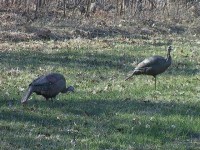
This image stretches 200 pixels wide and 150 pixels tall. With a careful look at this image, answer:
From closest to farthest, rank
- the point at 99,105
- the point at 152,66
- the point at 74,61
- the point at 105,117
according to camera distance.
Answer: the point at 105,117 → the point at 99,105 → the point at 152,66 → the point at 74,61

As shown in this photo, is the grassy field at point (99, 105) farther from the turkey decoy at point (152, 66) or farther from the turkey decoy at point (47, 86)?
the turkey decoy at point (152, 66)

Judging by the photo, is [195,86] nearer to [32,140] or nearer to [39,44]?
[32,140]

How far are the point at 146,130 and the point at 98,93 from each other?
4.24 m

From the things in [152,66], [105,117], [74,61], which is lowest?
[74,61]

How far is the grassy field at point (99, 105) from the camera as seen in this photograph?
1023 centimetres

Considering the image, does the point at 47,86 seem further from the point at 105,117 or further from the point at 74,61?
the point at 74,61

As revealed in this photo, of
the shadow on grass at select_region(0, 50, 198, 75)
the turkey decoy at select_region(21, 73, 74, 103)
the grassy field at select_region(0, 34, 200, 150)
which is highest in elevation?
the turkey decoy at select_region(21, 73, 74, 103)

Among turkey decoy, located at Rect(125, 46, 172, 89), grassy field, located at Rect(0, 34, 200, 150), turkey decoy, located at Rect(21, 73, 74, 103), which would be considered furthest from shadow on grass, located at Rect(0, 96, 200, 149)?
turkey decoy, located at Rect(125, 46, 172, 89)

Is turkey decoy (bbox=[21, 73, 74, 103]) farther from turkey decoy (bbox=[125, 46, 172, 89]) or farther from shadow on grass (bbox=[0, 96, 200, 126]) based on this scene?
turkey decoy (bbox=[125, 46, 172, 89])

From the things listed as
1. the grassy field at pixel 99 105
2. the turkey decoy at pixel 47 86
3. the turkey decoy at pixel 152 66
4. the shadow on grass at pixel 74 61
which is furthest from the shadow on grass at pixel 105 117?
the shadow on grass at pixel 74 61

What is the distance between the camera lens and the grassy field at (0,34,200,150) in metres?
10.2

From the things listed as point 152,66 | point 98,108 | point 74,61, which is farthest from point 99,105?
point 74,61

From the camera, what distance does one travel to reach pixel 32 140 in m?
9.96

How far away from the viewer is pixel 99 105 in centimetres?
1338
